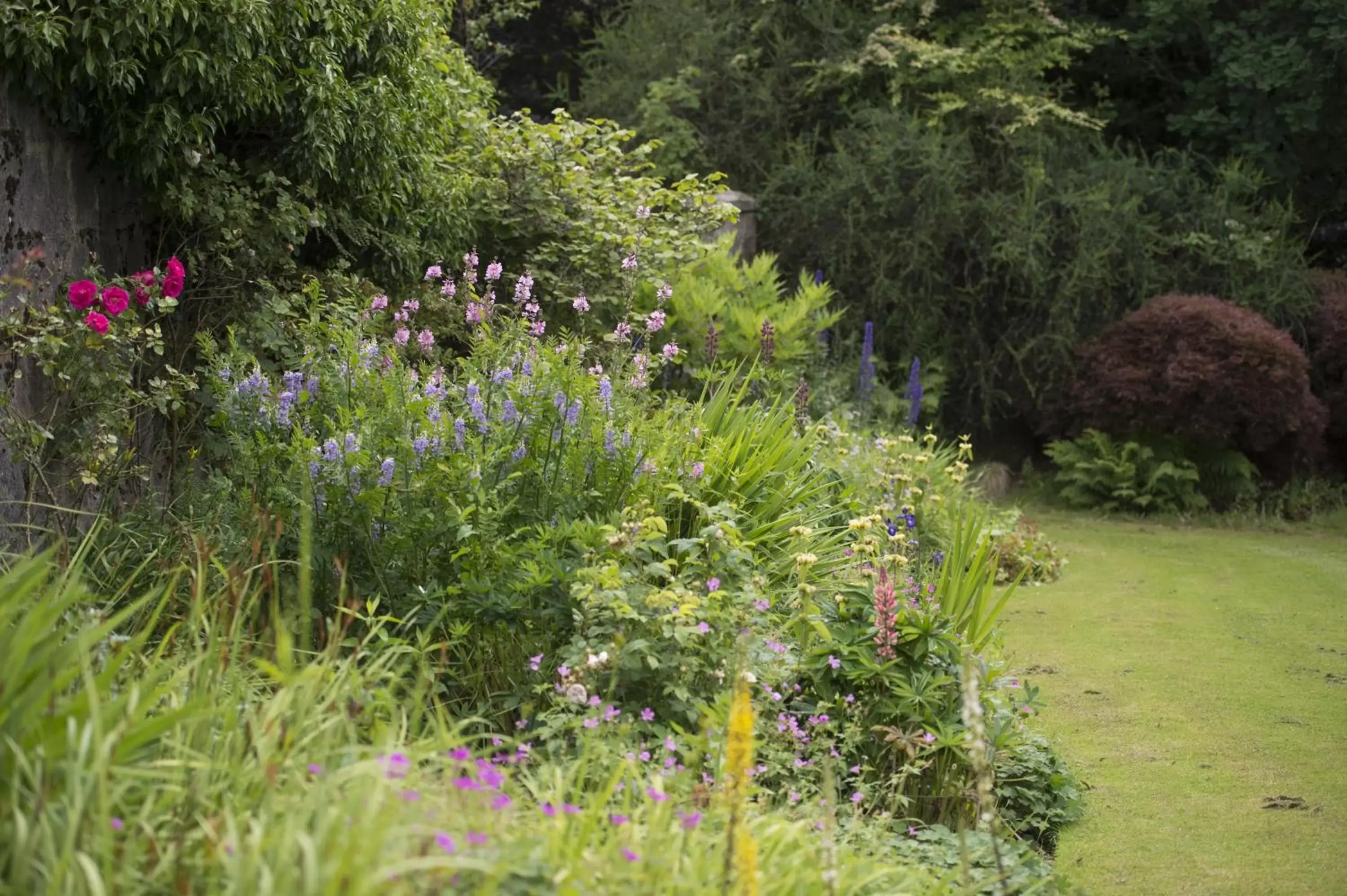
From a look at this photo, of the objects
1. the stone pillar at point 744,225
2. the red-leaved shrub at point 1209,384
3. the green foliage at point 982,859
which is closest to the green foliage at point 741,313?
the stone pillar at point 744,225

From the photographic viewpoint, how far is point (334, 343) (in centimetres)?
497

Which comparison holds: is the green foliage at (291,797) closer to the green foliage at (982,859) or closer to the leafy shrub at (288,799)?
the leafy shrub at (288,799)

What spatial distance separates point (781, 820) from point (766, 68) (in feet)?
38.3

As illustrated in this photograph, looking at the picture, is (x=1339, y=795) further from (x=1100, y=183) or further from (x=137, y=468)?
(x=1100, y=183)

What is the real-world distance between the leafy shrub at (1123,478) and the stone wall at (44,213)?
786 centimetres

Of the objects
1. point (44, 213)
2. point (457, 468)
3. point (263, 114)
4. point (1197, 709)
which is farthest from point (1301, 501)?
point (44, 213)

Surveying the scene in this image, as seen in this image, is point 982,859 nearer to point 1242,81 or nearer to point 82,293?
point 82,293

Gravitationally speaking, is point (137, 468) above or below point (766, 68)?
below

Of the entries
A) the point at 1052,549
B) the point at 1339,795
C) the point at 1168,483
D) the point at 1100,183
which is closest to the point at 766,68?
the point at 1100,183

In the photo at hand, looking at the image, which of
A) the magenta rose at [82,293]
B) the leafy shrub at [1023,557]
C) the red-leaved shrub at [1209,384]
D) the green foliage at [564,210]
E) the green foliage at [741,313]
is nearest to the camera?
the magenta rose at [82,293]

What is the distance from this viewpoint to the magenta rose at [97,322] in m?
4.57

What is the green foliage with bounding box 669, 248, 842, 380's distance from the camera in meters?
8.31

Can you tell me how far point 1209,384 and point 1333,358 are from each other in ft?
6.40

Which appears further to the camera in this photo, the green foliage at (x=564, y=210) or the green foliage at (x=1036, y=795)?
the green foliage at (x=564, y=210)
